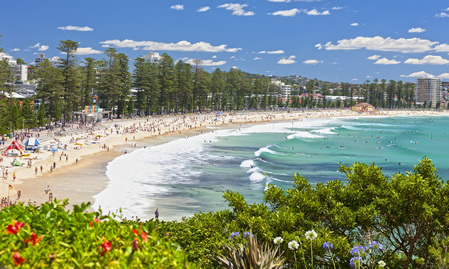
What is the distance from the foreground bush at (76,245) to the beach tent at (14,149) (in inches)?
1395

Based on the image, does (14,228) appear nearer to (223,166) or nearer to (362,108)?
(223,166)

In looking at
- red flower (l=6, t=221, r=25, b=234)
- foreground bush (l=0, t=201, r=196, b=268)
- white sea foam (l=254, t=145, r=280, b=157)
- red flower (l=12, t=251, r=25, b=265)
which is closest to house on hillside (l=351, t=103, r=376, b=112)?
white sea foam (l=254, t=145, r=280, b=157)

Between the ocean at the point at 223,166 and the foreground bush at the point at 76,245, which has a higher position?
the foreground bush at the point at 76,245

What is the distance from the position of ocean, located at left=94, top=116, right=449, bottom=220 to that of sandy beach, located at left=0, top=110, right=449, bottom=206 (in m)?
1.63

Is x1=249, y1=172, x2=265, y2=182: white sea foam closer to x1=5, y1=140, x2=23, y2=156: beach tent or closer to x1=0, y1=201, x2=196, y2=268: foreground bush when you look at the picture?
x1=5, y1=140, x2=23, y2=156: beach tent

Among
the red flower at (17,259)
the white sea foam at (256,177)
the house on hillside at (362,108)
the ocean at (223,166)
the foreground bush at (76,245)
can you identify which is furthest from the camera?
the house on hillside at (362,108)

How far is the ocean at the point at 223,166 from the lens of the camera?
2677cm

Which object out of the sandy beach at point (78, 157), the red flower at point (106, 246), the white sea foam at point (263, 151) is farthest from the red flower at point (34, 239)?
the white sea foam at point (263, 151)

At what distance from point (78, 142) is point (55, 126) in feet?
49.9

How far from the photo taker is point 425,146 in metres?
65.4

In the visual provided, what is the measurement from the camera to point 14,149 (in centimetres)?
3791

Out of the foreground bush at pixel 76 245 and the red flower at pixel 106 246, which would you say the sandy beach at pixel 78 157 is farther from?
the red flower at pixel 106 246

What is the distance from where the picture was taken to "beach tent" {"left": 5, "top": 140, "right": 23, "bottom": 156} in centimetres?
3716

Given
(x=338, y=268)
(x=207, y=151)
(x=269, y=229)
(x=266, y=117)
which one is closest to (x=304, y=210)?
(x=269, y=229)
